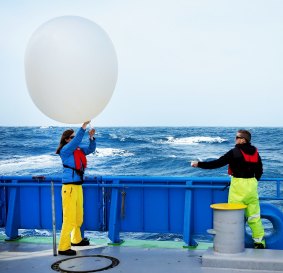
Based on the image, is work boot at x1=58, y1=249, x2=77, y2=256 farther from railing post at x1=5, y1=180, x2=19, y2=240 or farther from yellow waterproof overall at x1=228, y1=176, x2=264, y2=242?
yellow waterproof overall at x1=228, y1=176, x2=264, y2=242

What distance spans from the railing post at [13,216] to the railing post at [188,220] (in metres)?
2.70

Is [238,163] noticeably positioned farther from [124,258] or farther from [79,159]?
[79,159]

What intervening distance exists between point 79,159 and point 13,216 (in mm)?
1794

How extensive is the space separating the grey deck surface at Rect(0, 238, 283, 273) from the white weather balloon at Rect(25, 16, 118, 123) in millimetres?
1992

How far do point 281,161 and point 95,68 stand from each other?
105 ft

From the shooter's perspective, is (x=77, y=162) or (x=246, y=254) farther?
(x=77, y=162)

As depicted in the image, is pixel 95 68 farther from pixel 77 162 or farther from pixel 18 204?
pixel 18 204

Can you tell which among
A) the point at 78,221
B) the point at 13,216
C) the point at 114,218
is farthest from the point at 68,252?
the point at 13,216

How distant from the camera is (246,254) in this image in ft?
17.9

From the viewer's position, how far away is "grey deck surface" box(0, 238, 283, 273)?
17.8 feet

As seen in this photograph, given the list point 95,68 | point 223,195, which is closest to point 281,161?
point 223,195

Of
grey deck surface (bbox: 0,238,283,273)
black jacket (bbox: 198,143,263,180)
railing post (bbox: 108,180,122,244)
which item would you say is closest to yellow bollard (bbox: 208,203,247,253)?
grey deck surface (bbox: 0,238,283,273)

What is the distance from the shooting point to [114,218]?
6.69 metres

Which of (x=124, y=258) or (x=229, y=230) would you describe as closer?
(x=229, y=230)
